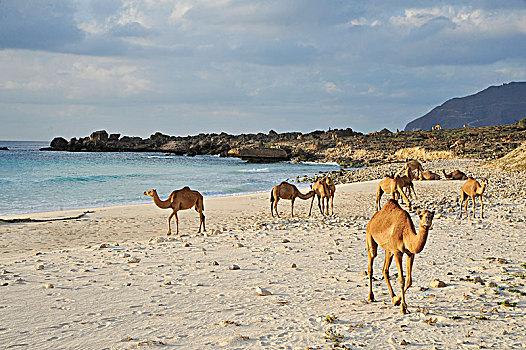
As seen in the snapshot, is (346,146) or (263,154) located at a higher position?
(346,146)

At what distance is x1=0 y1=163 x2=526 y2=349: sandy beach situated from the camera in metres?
5.13

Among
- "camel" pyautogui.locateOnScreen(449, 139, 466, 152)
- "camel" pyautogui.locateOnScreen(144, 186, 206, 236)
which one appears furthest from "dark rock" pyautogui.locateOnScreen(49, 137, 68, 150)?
"camel" pyautogui.locateOnScreen(144, 186, 206, 236)

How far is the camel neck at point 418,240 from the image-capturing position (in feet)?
17.4

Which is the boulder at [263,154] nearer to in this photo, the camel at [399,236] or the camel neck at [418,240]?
the camel at [399,236]

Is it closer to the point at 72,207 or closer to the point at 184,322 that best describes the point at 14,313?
the point at 184,322

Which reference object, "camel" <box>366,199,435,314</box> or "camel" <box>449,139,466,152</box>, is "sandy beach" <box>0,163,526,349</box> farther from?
→ "camel" <box>449,139,466,152</box>

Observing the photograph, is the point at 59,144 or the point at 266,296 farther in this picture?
the point at 59,144

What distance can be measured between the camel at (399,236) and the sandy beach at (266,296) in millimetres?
468

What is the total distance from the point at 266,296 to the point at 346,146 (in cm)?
7767

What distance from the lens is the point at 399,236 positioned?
577 centimetres

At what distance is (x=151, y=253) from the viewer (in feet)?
32.0

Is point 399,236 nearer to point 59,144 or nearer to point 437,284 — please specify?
point 437,284

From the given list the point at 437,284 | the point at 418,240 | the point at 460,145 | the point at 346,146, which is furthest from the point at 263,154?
the point at 418,240

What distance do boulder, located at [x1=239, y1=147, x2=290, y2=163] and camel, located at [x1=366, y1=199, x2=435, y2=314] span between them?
71.4m
